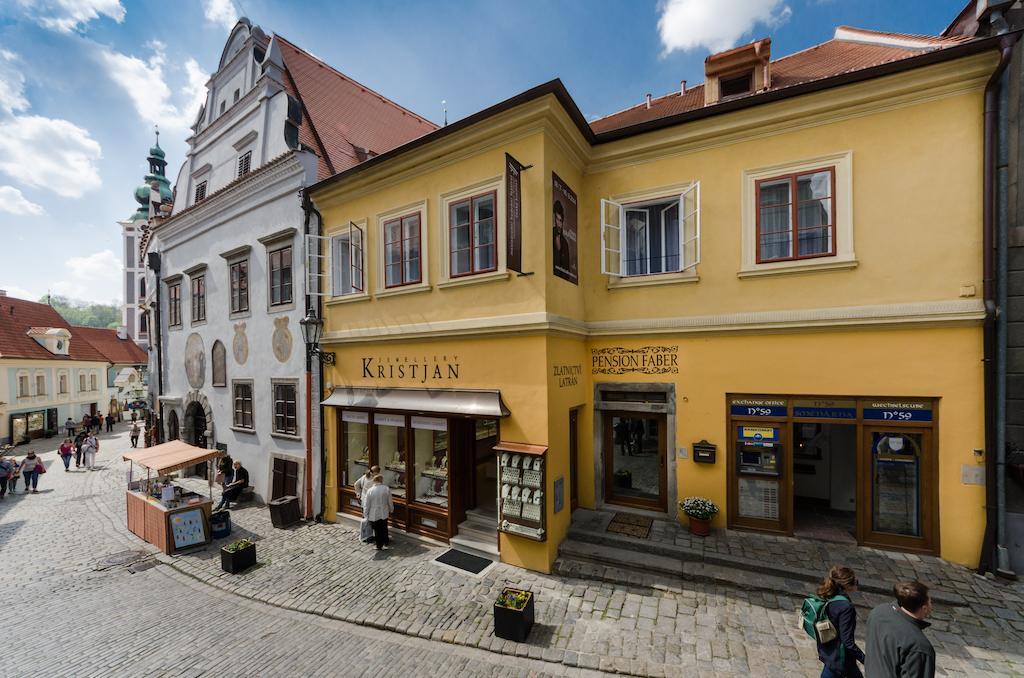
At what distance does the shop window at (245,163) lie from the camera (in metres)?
13.4

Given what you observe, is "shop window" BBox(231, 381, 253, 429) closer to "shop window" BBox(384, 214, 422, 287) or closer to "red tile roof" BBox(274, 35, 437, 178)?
"shop window" BBox(384, 214, 422, 287)

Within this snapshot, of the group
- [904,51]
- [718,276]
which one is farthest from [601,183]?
[904,51]

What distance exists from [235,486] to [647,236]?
1312 centimetres

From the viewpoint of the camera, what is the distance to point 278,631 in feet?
21.2

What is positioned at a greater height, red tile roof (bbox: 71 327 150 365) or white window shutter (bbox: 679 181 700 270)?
white window shutter (bbox: 679 181 700 270)

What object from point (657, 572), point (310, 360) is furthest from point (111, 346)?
point (657, 572)

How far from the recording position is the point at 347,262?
10977 millimetres

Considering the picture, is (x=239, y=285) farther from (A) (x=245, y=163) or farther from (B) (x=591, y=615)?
(B) (x=591, y=615)

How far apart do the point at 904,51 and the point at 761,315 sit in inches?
237

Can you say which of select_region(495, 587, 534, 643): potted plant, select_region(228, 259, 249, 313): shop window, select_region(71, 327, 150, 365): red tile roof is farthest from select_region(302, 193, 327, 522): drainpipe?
select_region(71, 327, 150, 365): red tile roof

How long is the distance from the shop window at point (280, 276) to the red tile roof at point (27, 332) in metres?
28.2

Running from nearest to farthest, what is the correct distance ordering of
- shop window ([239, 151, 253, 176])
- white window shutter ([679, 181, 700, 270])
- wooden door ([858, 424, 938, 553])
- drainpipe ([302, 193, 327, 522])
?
wooden door ([858, 424, 938, 553]) → white window shutter ([679, 181, 700, 270]) → drainpipe ([302, 193, 327, 522]) → shop window ([239, 151, 253, 176])

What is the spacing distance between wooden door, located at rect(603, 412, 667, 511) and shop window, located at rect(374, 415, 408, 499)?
15.3 ft

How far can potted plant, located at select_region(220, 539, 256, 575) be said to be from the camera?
8273 millimetres
